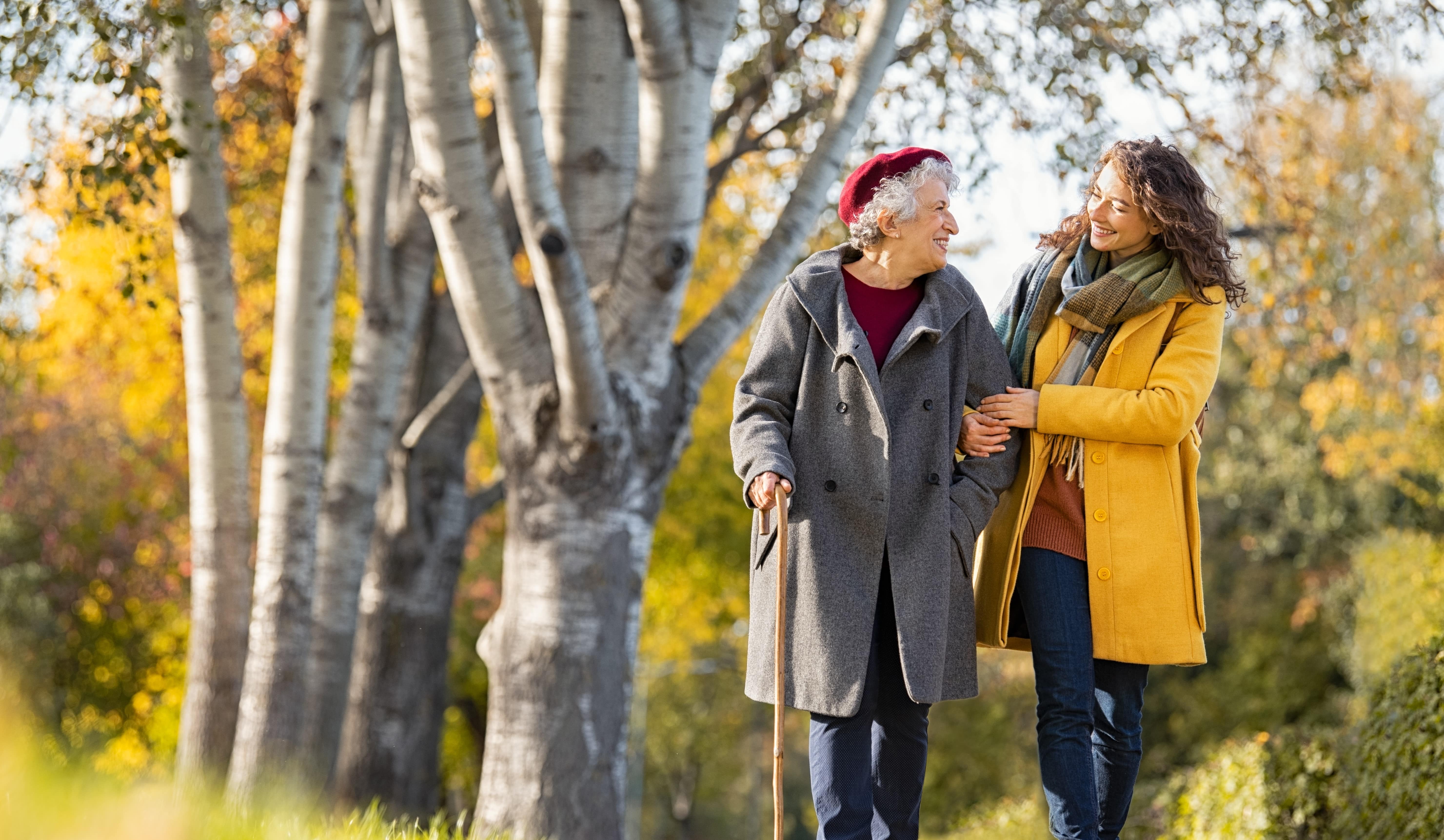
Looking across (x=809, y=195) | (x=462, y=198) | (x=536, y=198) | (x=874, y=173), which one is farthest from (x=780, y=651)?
(x=809, y=195)

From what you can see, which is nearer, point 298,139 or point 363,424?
point 298,139

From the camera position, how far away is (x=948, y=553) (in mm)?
3545

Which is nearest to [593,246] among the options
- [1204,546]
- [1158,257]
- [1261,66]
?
[1158,257]

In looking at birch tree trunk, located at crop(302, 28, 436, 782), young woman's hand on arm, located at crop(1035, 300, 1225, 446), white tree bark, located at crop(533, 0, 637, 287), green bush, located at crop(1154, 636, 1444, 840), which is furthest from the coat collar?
birch tree trunk, located at crop(302, 28, 436, 782)

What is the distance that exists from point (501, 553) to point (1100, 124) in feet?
47.1

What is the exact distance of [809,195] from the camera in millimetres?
6582

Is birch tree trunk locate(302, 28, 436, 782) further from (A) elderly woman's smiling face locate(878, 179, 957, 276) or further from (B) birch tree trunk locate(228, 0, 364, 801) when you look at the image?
(A) elderly woman's smiling face locate(878, 179, 957, 276)

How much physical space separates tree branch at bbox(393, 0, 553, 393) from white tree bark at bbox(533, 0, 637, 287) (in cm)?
51

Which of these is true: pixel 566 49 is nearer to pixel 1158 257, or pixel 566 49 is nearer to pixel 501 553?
pixel 1158 257

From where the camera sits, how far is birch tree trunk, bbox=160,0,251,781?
707cm

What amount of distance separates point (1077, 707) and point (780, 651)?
82 centimetres

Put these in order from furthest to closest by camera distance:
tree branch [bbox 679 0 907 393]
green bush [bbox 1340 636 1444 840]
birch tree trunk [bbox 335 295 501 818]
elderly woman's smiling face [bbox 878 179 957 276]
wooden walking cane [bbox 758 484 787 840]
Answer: birch tree trunk [bbox 335 295 501 818], tree branch [bbox 679 0 907 393], green bush [bbox 1340 636 1444 840], elderly woman's smiling face [bbox 878 179 957 276], wooden walking cane [bbox 758 484 787 840]

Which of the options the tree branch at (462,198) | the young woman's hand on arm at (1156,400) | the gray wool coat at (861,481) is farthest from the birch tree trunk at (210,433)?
the young woman's hand on arm at (1156,400)

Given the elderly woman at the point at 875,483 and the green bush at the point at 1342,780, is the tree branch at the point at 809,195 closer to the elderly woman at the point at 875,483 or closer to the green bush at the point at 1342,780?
the elderly woman at the point at 875,483
